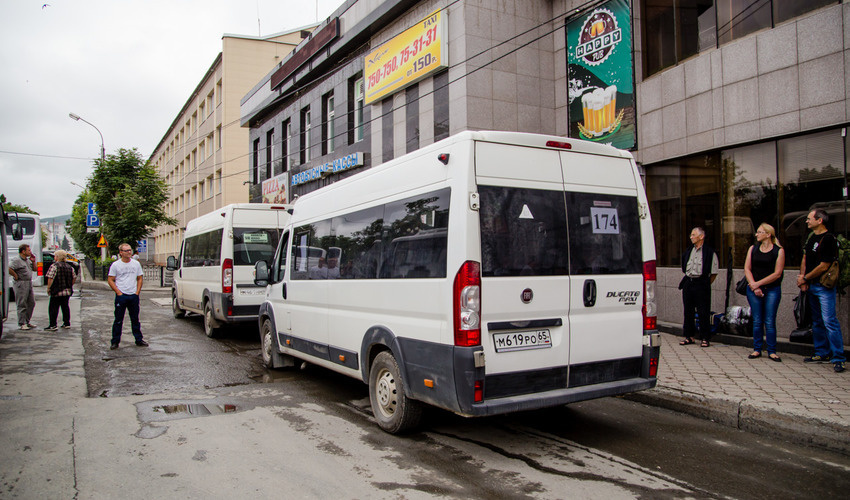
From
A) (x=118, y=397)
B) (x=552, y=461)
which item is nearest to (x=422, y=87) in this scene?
(x=118, y=397)

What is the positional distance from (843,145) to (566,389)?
20.7 ft

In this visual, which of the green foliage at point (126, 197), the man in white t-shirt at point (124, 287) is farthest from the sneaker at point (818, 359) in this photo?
the green foliage at point (126, 197)

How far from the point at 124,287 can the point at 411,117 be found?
842cm

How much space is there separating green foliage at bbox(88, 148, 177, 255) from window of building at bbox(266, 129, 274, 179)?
304 inches

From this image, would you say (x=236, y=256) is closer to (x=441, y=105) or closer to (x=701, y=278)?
(x=441, y=105)

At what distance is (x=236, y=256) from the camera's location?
33.5 feet

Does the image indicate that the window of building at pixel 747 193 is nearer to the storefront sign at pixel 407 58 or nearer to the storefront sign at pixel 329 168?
the storefront sign at pixel 407 58

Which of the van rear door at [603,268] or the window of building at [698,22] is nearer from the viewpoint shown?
the van rear door at [603,268]

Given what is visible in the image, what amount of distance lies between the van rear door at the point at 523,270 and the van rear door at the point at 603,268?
0.11 metres

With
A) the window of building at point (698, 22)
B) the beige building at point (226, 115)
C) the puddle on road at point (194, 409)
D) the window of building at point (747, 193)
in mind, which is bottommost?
the puddle on road at point (194, 409)

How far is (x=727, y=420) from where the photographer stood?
5.22m

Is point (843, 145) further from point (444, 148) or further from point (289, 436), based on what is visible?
point (289, 436)

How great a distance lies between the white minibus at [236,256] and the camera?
33.4ft

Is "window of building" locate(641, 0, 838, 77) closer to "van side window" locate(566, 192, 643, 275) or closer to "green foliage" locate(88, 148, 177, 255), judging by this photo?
"van side window" locate(566, 192, 643, 275)
